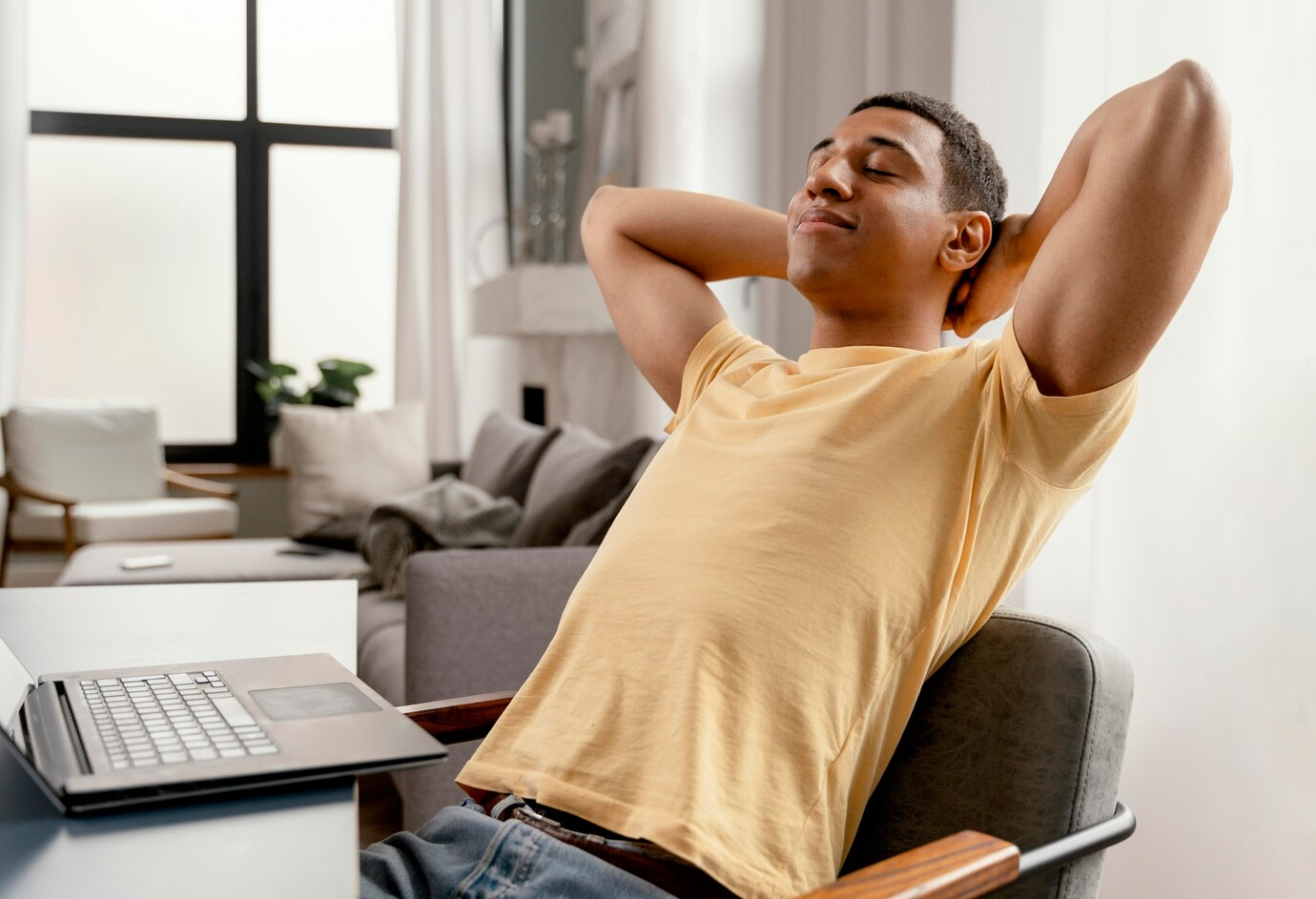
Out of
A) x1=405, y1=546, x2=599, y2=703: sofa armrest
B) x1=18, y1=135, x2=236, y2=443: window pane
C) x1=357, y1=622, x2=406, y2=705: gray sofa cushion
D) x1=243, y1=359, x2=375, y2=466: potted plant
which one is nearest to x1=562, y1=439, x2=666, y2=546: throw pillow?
x1=405, y1=546, x2=599, y2=703: sofa armrest

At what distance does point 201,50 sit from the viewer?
229 inches

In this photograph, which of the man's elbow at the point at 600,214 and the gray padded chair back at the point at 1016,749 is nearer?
the gray padded chair back at the point at 1016,749

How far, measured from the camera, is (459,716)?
117 centimetres

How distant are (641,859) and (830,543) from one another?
276 mm

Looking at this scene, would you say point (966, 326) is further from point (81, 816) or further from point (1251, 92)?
point (81, 816)

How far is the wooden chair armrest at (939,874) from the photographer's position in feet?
2.44

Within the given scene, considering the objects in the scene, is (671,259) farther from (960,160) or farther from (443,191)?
(443,191)

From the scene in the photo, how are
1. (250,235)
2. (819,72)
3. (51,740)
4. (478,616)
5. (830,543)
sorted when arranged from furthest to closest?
(250,235) → (819,72) → (478,616) → (830,543) → (51,740)

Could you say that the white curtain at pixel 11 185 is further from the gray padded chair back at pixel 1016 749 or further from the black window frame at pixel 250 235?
the gray padded chair back at pixel 1016 749

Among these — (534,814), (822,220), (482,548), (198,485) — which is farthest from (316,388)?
(534,814)

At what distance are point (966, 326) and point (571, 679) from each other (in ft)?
1.73

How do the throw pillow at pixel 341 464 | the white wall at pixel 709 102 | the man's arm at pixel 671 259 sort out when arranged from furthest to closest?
the throw pillow at pixel 341 464 < the white wall at pixel 709 102 < the man's arm at pixel 671 259

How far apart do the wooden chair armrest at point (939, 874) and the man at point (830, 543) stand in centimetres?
12

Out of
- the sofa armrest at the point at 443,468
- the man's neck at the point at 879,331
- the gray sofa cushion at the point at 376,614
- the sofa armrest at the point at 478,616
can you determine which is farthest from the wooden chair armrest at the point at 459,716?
the sofa armrest at the point at 443,468
